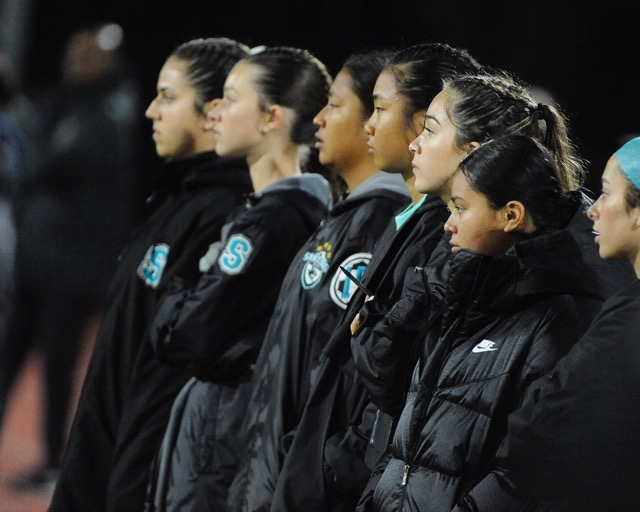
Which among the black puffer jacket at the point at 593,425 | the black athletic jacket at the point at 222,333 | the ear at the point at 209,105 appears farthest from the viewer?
the ear at the point at 209,105

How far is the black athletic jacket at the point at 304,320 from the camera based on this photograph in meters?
3.11

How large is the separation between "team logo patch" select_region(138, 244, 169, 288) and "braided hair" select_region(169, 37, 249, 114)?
0.44 m

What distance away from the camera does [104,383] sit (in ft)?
12.6

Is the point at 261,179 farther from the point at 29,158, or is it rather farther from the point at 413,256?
the point at 29,158

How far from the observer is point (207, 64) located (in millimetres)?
3951

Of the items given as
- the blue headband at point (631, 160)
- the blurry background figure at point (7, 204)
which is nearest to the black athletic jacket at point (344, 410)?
the blue headband at point (631, 160)

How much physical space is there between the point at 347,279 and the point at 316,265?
0.12 metres

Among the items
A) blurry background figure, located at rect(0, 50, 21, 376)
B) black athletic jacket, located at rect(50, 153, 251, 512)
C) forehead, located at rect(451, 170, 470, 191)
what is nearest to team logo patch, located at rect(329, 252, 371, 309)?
forehead, located at rect(451, 170, 470, 191)

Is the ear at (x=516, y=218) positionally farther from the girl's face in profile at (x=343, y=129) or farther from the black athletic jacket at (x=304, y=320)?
the girl's face in profile at (x=343, y=129)

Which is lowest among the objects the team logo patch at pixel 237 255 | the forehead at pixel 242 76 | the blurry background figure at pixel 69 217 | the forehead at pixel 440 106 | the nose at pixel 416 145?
the blurry background figure at pixel 69 217

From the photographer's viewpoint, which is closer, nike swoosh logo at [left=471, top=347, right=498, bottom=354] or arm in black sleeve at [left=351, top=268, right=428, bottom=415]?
nike swoosh logo at [left=471, top=347, right=498, bottom=354]

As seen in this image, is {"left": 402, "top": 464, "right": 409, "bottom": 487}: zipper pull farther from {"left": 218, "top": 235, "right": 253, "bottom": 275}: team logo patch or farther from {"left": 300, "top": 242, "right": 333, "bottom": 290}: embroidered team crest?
{"left": 218, "top": 235, "right": 253, "bottom": 275}: team logo patch

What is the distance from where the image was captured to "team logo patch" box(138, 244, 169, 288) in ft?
12.3

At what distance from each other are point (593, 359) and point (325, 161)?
4.12ft
